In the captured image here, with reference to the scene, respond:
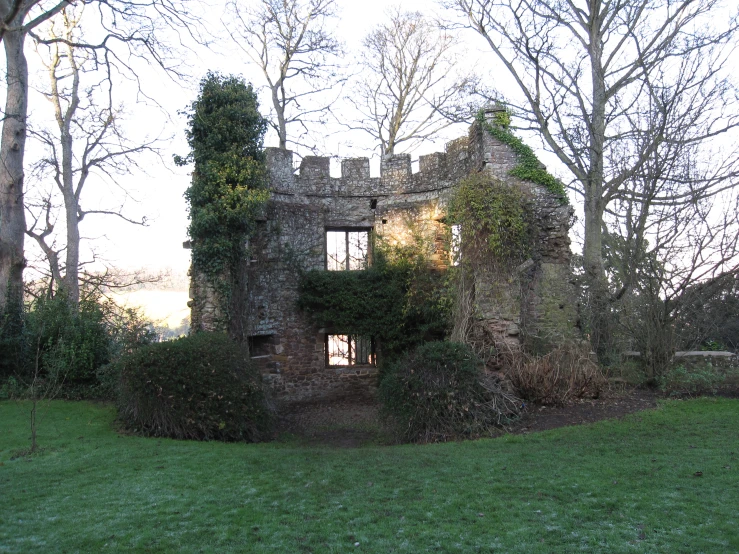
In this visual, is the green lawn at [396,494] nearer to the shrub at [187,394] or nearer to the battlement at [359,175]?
the shrub at [187,394]

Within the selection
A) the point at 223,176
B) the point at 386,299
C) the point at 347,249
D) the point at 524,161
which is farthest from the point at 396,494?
the point at 347,249

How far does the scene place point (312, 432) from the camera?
11.1 metres

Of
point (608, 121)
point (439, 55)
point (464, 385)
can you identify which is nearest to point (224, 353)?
point (464, 385)

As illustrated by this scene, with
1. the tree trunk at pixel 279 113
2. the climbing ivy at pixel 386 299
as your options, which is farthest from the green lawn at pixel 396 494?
the tree trunk at pixel 279 113

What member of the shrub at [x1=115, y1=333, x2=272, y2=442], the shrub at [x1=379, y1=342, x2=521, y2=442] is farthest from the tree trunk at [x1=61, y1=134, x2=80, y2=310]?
the shrub at [x1=379, y1=342, x2=521, y2=442]

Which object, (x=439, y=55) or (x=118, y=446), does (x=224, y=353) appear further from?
(x=439, y=55)

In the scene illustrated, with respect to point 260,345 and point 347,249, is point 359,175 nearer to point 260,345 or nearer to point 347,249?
point 347,249

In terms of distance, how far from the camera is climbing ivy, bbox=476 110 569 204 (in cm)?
1160

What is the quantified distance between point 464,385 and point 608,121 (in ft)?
31.4

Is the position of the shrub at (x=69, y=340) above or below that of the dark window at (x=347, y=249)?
below

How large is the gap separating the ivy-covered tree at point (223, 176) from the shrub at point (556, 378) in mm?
6046

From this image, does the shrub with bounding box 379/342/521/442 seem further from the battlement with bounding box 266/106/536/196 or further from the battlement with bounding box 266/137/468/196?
the battlement with bounding box 266/137/468/196

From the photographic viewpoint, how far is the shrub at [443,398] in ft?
27.9

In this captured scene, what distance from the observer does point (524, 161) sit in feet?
38.3
